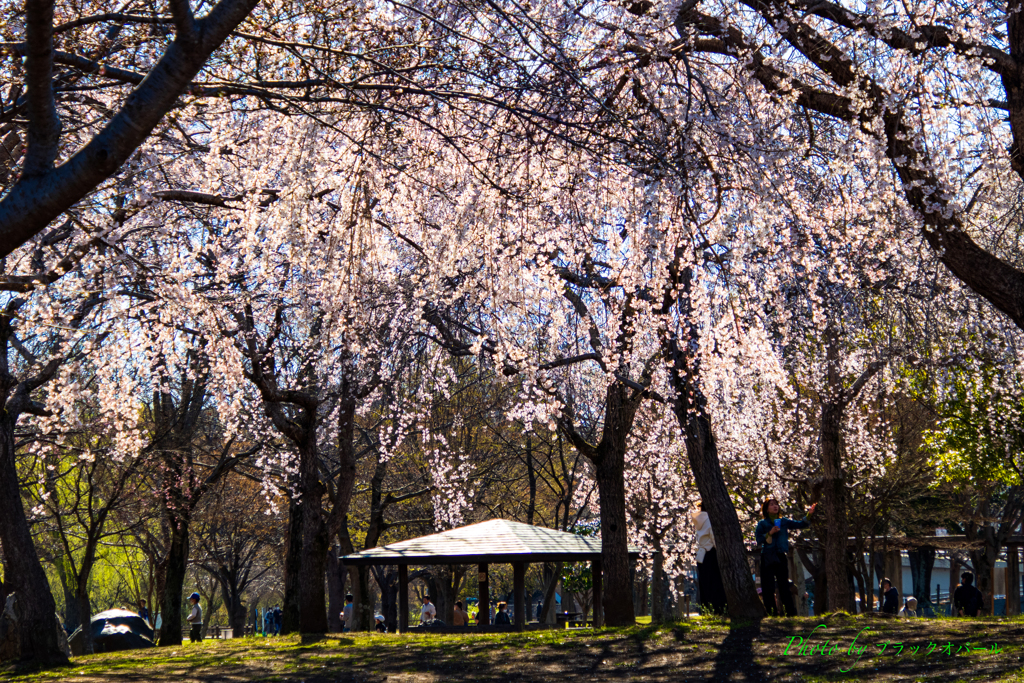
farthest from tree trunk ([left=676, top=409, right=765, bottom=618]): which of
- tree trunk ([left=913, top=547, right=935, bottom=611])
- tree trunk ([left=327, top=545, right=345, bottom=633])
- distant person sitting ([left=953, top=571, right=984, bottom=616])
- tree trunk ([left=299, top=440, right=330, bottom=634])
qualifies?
tree trunk ([left=913, top=547, right=935, bottom=611])

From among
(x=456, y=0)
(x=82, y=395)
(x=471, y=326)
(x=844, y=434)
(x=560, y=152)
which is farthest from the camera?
(x=844, y=434)

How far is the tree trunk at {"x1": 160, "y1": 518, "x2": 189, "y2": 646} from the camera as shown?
20.4m

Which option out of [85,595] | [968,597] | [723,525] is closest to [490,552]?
[723,525]

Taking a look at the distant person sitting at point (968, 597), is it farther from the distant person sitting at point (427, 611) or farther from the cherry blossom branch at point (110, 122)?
the cherry blossom branch at point (110, 122)

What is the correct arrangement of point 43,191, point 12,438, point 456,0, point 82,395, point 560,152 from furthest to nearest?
1. point 12,438
2. point 82,395
3. point 560,152
4. point 456,0
5. point 43,191

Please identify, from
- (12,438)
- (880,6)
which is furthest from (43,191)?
(12,438)

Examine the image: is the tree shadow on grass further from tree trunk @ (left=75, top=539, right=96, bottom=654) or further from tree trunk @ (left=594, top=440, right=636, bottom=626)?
tree trunk @ (left=75, top=539, right=96, bottom=654)

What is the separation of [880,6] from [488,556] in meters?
11.6

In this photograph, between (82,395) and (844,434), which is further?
(844,434)

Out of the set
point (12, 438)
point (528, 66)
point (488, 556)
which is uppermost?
point (528, 66)

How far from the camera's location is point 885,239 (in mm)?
8273

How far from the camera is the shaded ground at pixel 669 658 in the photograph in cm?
692

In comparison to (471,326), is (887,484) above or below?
below

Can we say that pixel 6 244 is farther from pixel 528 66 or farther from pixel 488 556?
pixel 488 556
